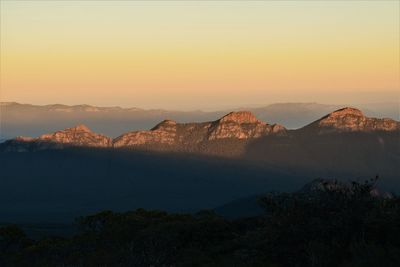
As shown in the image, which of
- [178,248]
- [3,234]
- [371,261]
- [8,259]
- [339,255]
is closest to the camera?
[371,261]

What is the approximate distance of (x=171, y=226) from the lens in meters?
58.5

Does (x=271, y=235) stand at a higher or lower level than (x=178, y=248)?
higher

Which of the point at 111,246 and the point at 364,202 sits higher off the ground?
the point at 364,202

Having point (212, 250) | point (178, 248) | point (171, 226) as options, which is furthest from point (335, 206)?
point (171, 226)

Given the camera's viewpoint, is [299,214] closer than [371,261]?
No

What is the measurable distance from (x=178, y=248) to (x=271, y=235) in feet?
60.6

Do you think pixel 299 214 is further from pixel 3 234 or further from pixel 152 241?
pixel 3 234

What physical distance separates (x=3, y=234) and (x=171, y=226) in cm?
2344

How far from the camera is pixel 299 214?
35.5 m

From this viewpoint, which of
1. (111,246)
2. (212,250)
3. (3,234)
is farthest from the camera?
(3,234)

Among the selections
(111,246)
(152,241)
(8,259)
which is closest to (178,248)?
(152,241)

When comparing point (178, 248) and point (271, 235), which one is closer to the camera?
point (271, 235)

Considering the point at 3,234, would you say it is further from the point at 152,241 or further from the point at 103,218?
the point at 152,241

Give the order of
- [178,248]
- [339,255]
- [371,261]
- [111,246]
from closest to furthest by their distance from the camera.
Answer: [371,261] < [339,255] < [178,248] < [111,246]
